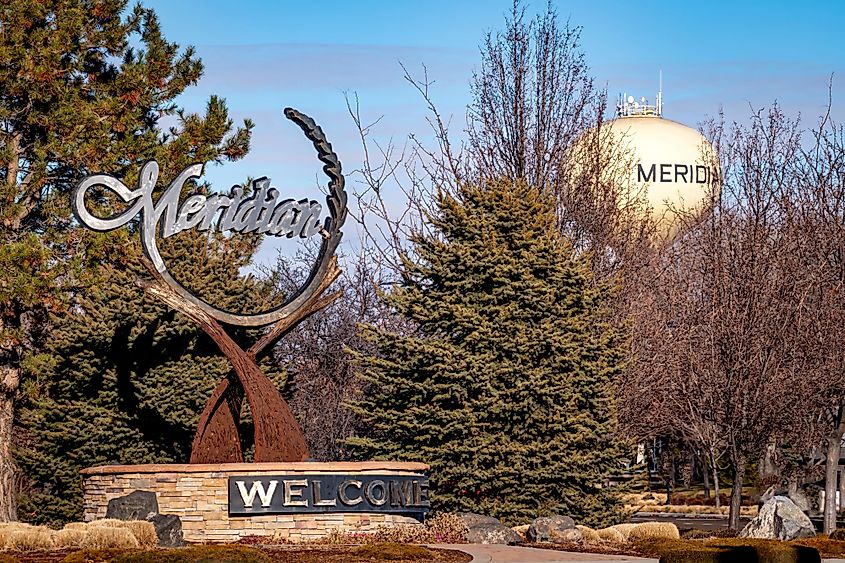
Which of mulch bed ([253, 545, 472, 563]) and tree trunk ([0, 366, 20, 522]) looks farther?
tree trunk ([0, 366, 20, 522])

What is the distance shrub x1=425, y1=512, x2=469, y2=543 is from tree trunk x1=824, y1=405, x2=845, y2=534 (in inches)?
504

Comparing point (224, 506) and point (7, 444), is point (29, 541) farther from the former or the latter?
point (7, 444)

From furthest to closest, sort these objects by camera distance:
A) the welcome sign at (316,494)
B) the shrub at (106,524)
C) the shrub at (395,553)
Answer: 1. the welcome sign at (316,494)
2. the shrub at (106,524)
3. the shrub at (395,553)

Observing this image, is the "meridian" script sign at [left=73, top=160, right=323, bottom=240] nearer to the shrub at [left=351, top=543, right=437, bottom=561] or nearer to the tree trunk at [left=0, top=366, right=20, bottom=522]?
the shrub at [left=351, top=543, right=437, bottom=561]

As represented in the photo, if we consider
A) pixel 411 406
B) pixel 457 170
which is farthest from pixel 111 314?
pixel 457 170

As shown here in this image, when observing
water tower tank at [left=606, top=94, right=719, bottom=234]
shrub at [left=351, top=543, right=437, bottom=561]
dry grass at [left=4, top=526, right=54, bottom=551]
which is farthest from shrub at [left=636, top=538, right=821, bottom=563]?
water tower tank at [left=606, top=94, right=719, bottom=234]

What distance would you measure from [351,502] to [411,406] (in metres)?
6.00

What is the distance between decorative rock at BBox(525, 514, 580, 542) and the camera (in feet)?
84.8

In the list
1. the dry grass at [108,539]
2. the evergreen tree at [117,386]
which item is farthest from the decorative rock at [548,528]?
the evergreen tree at [117,386]

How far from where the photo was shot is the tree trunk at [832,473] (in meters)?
34.9

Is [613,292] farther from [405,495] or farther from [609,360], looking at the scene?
[405,495]

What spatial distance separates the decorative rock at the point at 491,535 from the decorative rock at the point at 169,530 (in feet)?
19.1

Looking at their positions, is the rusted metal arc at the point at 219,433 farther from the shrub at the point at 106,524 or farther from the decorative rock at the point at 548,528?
the decorative rock at the point at 548,528

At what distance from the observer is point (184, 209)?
86.7 feet
